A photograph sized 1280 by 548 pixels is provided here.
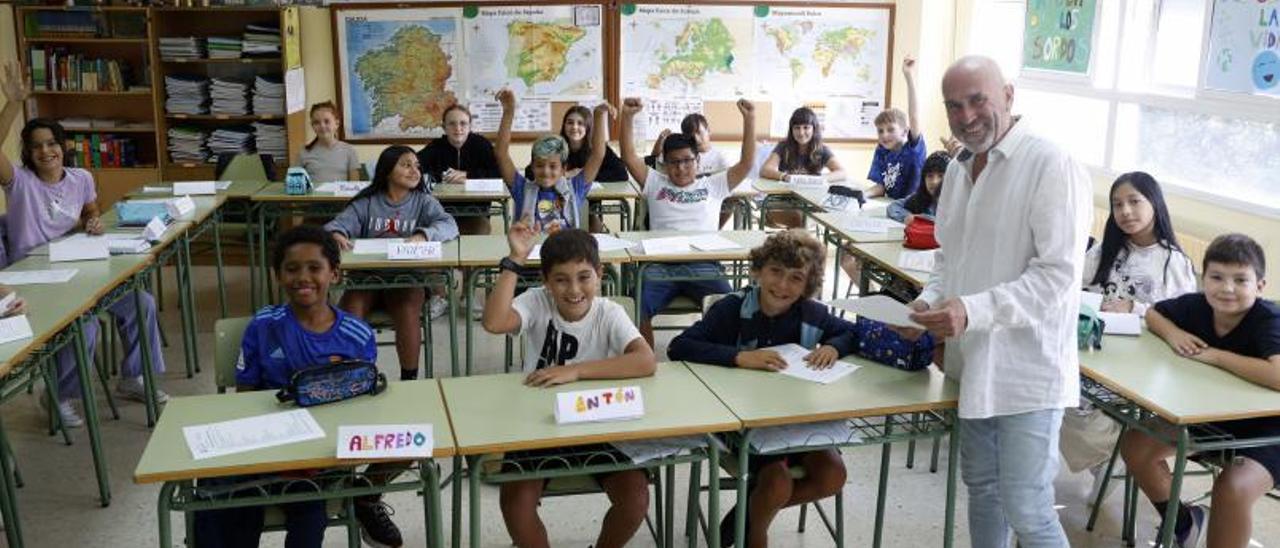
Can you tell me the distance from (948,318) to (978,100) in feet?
1.54

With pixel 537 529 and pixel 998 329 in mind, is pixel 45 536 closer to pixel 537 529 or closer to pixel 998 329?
pixel 537 529

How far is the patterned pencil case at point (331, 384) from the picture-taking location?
2.42 metres

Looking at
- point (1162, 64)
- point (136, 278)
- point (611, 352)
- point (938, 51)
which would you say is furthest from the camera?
point (938, 51)

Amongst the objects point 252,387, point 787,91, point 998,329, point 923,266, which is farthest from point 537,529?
point 787,91

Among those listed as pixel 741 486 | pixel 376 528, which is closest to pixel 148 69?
pixel 376 528

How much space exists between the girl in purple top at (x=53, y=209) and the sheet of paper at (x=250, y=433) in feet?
7.03

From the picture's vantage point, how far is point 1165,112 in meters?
5.61

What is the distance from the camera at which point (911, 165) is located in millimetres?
5750

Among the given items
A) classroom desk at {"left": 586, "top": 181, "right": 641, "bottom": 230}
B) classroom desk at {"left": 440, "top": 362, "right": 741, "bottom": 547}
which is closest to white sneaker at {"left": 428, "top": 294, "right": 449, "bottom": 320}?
classroom desk at {"left": 586, "top": 181, "right": 641, "bottom": 230}

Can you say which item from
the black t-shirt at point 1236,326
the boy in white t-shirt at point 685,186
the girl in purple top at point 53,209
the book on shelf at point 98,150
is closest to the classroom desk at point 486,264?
the boy in white t-shirt at point 685,186

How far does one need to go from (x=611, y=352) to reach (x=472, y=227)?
332 cm

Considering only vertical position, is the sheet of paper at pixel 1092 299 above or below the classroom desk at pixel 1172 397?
above

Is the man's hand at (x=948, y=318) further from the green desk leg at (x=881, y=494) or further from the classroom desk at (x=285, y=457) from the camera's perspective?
the classroom desk at (x=285, y=457)

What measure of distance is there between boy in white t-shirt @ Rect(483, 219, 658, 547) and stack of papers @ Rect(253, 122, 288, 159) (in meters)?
4.69
